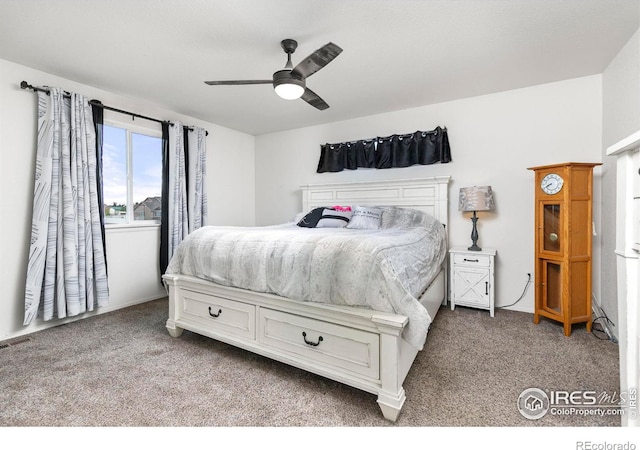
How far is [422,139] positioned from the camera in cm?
347

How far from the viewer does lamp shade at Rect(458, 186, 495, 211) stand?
295 centimetres

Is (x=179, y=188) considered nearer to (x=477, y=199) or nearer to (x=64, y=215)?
(x=64, y=215)

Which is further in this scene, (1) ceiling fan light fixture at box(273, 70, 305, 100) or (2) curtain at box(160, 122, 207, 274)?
(2) curtain at box(160, 122, 207, 274)

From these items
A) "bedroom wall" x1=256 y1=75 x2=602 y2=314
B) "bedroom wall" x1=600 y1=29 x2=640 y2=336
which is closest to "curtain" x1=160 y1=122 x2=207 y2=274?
"bedroom wall" x1=256 y1=75 x2=602 y2=314

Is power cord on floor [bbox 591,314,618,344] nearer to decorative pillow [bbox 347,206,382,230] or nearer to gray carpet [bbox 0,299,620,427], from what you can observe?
gray carpet [bbox 0,299,620,427]

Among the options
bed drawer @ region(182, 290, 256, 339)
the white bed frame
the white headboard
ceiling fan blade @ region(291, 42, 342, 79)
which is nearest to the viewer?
the white bed frame

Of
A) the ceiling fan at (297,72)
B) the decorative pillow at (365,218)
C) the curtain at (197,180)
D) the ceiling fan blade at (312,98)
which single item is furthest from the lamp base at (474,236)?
the curtain at (197,180)

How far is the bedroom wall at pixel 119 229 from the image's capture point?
8.05ft

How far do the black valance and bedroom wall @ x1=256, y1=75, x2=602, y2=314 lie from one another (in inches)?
4.5

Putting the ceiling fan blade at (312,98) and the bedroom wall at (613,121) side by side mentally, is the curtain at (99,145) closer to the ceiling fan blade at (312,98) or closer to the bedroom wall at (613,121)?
the ceiling fan blade at (312,98)

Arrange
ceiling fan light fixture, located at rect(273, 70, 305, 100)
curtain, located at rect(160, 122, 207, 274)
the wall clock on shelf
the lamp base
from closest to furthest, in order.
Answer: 1. ceiling fan light fixture, located at rect(273, 70, 305, 100)
2. the wall clock on shelf
3. the lamp base
4. curtain, located at rect(160, 122, 207, 274)

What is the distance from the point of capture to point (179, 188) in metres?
3.57
